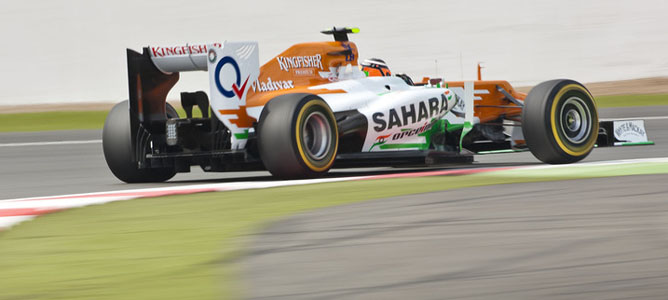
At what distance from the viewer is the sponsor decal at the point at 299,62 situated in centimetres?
871

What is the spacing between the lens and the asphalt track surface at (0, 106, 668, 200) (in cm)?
884

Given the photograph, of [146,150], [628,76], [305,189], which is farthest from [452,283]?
[628,76]

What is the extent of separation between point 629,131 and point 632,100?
11894mm

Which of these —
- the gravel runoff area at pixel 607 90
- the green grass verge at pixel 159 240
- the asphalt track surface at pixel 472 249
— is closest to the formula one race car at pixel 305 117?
the green grass verge at pixel 159 240

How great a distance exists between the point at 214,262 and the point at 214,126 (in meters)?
4.28

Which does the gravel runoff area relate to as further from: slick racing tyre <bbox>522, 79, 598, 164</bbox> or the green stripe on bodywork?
the green stripe on bodywork

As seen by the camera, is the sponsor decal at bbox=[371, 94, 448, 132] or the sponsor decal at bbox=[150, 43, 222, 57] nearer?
the sponsor decal at bbox=[150, 43, 222, 57]

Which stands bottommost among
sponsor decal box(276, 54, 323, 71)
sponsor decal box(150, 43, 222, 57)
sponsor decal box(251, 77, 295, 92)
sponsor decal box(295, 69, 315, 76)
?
sponsor decal box(251, 77, 295, 92)

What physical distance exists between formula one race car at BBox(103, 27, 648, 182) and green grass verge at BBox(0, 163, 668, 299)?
0.80 meters

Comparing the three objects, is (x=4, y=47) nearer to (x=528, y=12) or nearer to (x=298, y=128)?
(x=528, y=12)

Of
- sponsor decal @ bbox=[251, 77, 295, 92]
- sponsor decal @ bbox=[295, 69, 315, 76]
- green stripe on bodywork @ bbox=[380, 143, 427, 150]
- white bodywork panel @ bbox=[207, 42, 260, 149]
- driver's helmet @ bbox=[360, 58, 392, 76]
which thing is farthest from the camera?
driver's helmet @ bbox=[360, 58, 392, 76]

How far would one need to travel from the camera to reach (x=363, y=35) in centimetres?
3644

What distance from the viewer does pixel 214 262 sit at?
4.05 metres

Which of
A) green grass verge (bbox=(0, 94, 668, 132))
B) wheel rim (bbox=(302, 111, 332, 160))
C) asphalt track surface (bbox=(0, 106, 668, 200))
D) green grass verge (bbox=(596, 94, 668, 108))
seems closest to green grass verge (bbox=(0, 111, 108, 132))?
green grass verge (bbox=(0, 94, 668, 132))
